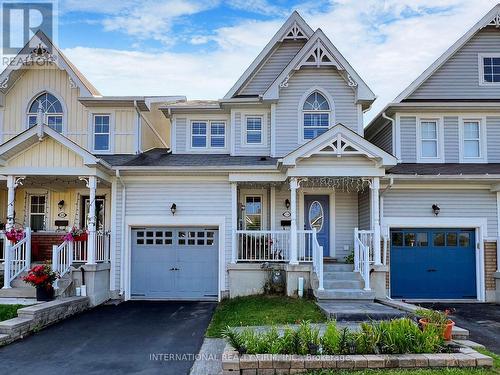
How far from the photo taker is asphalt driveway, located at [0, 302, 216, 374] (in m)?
7.22

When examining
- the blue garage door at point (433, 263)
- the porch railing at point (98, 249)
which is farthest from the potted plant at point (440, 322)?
the porch railing at point (98, 249)

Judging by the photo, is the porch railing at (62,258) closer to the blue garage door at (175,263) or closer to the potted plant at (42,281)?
the potted plant at (42,281)

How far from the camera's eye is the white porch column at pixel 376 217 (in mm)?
12562

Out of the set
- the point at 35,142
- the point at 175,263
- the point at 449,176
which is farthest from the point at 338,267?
the point at 35,142

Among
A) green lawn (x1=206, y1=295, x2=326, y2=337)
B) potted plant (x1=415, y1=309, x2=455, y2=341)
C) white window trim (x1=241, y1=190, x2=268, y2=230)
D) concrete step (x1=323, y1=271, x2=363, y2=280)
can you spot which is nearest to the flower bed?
potted plant (x1=415, y1=309, x2=455, y2=341)

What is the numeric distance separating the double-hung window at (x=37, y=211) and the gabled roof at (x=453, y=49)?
1203 cm

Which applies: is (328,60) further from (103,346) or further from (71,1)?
(103,346)

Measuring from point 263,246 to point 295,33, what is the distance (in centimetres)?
745

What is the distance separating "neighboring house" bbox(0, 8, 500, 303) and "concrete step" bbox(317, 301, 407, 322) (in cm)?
105

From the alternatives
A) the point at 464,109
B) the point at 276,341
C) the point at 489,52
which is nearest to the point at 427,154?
the point at 464,109

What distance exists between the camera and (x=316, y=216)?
1477 centimetres

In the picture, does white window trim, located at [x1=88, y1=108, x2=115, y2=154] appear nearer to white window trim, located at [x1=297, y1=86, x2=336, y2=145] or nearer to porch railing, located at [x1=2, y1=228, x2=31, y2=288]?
porch railing, located at [x1=2, y1=228, x2=31, y2=288]

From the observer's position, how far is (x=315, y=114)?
15.1m

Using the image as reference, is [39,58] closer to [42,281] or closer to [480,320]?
[42,281]
